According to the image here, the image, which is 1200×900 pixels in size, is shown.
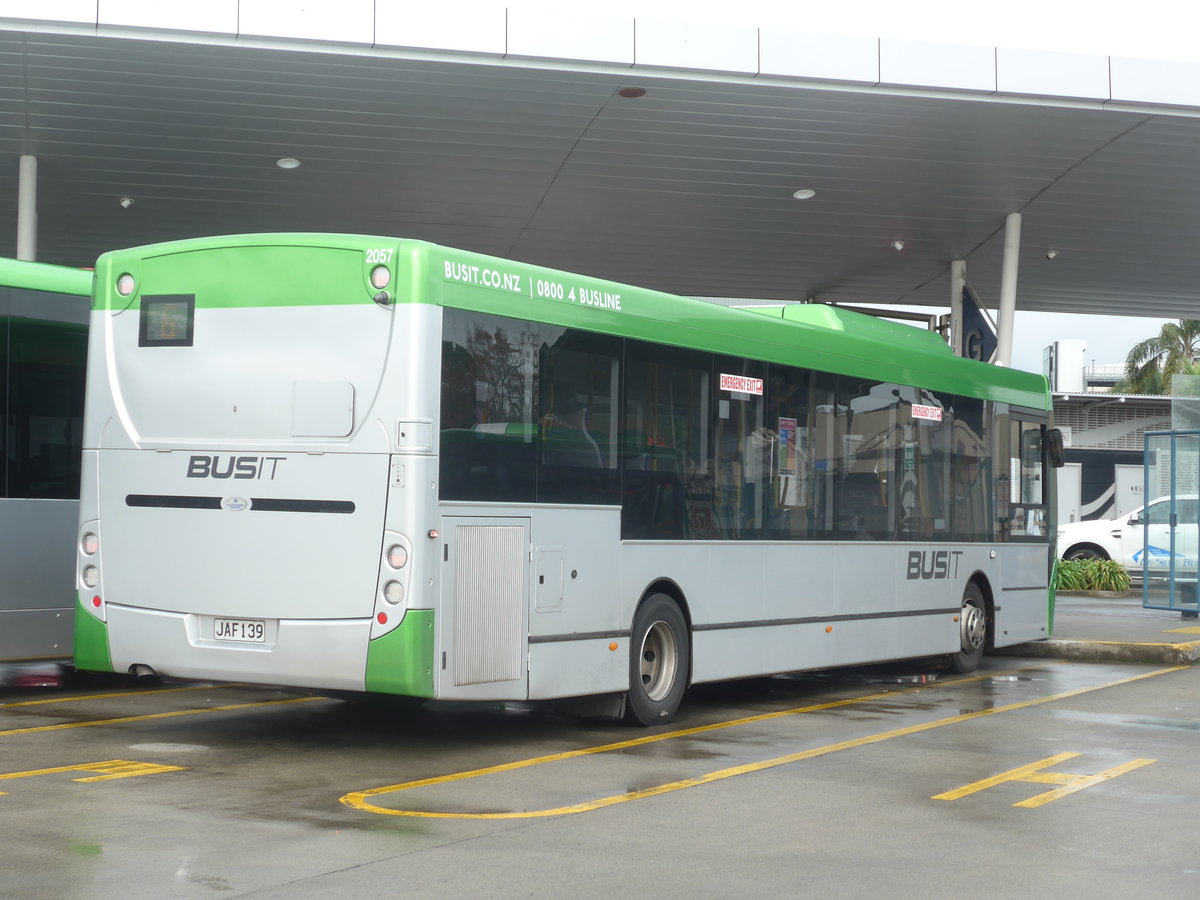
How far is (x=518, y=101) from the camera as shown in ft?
53.6

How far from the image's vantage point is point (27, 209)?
17.9 metres

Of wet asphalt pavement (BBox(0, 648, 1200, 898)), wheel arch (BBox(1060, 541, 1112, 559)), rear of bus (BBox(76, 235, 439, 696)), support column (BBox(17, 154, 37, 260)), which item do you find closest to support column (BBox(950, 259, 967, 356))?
wheel arch (BBox(1060, 541, 1112, 559))

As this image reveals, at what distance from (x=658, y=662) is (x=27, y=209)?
36.0 ft

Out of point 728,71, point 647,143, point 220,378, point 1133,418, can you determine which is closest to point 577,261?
point 647,143

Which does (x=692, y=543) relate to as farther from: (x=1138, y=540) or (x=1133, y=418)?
(x=1133, y=418)

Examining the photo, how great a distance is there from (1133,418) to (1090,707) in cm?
4107

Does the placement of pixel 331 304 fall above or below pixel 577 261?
below

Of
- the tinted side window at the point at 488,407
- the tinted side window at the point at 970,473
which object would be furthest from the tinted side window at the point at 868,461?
the tinted side window at the point at 488,407

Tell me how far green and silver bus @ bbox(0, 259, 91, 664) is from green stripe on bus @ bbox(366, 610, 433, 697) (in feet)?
12.6

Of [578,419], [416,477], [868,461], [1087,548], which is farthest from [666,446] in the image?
[1087,548]

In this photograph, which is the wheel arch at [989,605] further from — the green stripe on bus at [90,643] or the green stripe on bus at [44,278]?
the green stripe on bus at [90,643]

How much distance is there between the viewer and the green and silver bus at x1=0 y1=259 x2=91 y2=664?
10984mm

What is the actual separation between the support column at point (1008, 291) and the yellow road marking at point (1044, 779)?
39.8ft

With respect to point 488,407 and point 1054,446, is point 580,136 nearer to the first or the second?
point 1054,446
